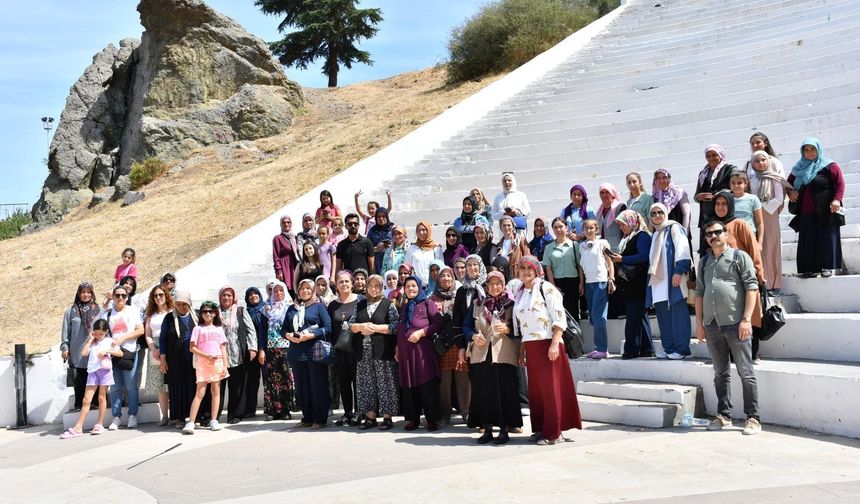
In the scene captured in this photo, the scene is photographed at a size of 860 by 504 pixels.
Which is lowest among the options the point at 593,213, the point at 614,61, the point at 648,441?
the point at 648,441

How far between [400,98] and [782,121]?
1705 cm

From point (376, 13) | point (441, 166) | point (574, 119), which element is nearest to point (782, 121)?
point (574, 119)

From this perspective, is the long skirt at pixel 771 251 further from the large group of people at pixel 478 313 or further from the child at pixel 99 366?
the child at pixel 99 366

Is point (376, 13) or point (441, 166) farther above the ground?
point (376, 13)

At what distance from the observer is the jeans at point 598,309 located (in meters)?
8.66

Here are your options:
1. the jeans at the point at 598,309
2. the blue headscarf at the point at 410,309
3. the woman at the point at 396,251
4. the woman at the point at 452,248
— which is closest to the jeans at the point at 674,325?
the jeans at the point at 598,309

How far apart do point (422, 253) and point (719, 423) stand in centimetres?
390

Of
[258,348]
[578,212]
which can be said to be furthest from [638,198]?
[258,348]

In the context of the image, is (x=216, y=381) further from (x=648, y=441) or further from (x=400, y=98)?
(x=400, y=98)

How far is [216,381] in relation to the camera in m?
9.10

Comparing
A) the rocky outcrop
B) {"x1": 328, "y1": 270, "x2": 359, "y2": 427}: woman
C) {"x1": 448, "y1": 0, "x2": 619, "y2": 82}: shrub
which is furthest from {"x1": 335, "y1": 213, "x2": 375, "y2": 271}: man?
{"x1": 448, "y1": 0, "x2": 619, "y2": 82}: shrub

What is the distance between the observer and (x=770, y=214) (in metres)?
8.18

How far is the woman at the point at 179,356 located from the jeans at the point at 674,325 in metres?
4.83

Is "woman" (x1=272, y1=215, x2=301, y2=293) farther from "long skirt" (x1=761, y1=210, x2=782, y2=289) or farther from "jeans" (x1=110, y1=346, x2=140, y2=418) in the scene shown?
"long skirt" (x1=761, y1=210, x2=782, y2=289)
